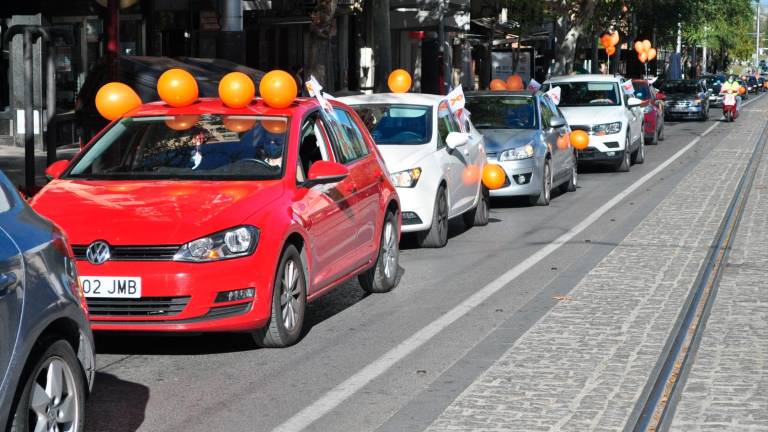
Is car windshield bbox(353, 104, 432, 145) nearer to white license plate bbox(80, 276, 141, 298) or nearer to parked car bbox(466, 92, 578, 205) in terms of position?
parked car bbox(466, 92, 578, 205)

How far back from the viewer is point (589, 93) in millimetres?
25766

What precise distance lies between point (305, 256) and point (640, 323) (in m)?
2.43

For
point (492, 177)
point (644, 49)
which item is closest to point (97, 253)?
point (492, 177)

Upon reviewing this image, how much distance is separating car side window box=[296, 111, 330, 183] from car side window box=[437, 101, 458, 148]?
4.46 m

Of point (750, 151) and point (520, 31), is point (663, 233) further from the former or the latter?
point (520, 31)

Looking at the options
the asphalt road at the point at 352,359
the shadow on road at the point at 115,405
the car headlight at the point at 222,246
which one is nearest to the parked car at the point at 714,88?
the asphalt road at the point at 352,359

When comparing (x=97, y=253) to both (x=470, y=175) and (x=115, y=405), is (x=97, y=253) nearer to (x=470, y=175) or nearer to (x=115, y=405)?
(x=115, y=405)

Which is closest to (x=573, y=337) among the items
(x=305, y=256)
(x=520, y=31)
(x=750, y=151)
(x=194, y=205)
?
(x=305, y=256)

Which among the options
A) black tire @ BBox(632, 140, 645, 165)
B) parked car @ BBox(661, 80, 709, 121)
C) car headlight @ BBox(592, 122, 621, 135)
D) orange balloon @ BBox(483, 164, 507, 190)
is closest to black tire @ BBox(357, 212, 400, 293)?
orange balloon @ BBox(483, 164, 507, 190)

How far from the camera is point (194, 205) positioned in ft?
28.2

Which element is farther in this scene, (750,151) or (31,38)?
(750,151)

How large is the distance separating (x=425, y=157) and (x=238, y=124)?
4.47 meters

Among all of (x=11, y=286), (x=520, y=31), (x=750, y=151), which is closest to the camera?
(x=11, y=286)

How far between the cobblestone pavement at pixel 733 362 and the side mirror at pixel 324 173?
2.52 metres
